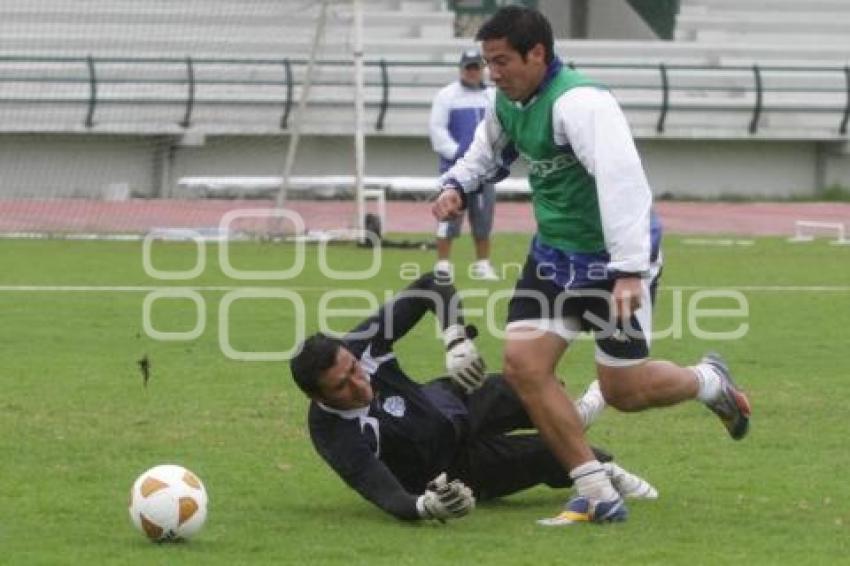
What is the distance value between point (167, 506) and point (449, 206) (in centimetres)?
181

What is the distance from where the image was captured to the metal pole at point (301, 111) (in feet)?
76.8

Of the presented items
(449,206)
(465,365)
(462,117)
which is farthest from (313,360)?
(462,117)

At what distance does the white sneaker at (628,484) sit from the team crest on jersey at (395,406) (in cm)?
84

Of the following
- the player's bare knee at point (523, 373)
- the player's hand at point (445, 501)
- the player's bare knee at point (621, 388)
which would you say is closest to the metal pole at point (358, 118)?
the player's bare knee at point (621, 388)

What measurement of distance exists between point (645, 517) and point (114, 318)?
334 inches

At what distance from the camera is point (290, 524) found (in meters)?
8.03

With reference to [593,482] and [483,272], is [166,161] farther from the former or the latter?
[593,482]

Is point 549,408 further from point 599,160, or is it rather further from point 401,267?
point 401,267

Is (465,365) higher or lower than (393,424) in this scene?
higher

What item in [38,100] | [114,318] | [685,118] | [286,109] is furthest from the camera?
[685,118]

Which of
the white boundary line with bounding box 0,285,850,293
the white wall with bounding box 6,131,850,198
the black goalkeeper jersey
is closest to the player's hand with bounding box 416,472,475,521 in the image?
the black goalkeeper jersey

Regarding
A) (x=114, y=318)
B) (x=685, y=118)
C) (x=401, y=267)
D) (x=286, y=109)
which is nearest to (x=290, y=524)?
(x=114, y=318)

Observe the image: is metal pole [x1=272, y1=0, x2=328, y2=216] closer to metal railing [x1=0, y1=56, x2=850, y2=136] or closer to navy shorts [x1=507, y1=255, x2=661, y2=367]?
metal railing [x1=0, y1=56, x2=850, y2=136]

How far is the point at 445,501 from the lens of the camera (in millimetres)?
7680
